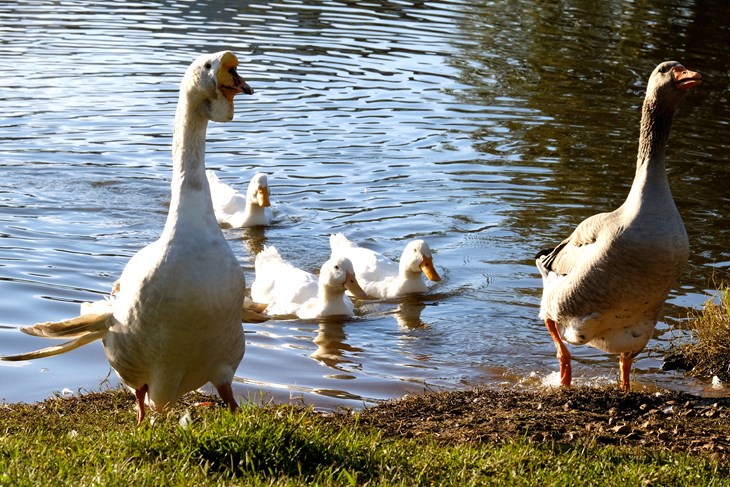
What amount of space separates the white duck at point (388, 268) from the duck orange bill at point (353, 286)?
0.47m

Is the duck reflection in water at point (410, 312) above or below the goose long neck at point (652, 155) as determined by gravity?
below

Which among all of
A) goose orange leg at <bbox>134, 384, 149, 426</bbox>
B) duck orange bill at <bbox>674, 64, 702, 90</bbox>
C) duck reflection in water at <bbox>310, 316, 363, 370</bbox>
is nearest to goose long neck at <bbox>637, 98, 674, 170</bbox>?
duck orange bill at <bbox>674, 64, 702, 90</bbox>

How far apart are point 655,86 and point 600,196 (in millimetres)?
6873

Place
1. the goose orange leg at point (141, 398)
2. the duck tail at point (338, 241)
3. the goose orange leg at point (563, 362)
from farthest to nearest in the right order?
the duck tail at point (338, 241) → the goose orange leg at point (563, 362) → the goose orange leg at point (141, 398)

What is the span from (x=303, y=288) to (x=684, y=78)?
5187 millimetres

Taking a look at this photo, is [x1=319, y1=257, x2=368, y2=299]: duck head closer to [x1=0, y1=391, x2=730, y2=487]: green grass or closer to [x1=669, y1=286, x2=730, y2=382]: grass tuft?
[x1=669, y1=286, x2=730, y2=382]: grass tuft

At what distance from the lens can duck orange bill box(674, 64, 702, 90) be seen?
28.1 ft

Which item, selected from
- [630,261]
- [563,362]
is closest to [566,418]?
[630,261]

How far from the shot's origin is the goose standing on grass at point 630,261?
319 inches

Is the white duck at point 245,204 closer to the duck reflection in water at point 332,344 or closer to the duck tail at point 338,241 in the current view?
the duck tail at point 338,241

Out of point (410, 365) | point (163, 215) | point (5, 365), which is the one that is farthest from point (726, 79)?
point (5, 365)

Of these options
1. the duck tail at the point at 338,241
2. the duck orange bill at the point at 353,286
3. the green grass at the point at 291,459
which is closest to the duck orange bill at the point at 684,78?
the green grass at the point at 291,459

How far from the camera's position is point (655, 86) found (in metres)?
8.80

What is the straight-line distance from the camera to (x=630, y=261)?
321 inches
